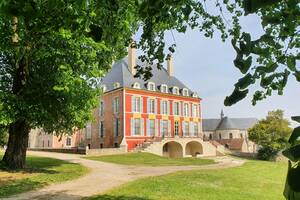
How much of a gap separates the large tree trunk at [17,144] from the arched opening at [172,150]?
107 feet

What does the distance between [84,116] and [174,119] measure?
110ft

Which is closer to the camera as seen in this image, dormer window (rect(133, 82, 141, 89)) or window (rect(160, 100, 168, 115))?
dormer window (rect(133, 82, 141, 89))

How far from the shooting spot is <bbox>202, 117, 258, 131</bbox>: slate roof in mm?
101938

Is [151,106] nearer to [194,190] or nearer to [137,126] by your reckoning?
[137,126]

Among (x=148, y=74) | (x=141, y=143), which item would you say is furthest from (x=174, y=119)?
(x=148, y=74)

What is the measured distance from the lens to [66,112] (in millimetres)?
20203

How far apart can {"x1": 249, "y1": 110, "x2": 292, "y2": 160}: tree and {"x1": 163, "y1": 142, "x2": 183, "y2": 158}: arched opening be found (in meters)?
10.3

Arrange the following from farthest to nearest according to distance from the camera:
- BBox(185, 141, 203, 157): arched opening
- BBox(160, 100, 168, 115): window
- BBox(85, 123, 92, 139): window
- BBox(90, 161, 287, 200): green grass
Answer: BBox(85, 123, 92, 139): window → BBox(185, 141, 203, 157): arched opening → BBox(160, 100, 168, 115): window → BBox(90, 161, 287, 200): green grass

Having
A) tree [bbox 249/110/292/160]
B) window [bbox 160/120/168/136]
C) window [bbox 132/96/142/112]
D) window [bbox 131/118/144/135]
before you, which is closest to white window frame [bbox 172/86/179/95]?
window [bbox 160/120/168/136]

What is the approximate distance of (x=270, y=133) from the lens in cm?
5419

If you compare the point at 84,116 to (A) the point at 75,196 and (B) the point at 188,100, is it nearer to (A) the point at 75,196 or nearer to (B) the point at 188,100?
(A) the point at 75,196

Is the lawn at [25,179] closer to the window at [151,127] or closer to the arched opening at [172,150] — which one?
the window at [151,127]

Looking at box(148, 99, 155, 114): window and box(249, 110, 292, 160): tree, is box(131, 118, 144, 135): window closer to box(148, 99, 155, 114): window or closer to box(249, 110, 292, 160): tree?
box(148, 99, 155, 114): window

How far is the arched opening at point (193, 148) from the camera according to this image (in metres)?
54.5
